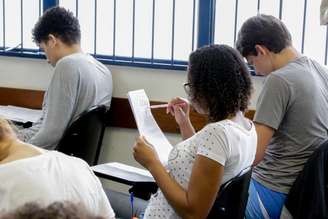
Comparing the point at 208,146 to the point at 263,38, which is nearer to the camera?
the point at 208,146

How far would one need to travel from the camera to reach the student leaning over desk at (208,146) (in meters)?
1.51

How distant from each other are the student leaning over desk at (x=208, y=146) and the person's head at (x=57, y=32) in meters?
1.26

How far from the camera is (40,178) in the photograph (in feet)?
4.35

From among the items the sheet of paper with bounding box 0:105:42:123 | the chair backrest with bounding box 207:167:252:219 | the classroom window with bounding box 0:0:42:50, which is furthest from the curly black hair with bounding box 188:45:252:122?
the classroom window with bounding box 0:0:42:50

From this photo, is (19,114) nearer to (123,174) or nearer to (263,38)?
(123,174)

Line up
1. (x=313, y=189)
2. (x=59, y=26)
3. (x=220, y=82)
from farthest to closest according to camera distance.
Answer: (x=59, y=26) → (x=313, y=189) → (x=220, y=82)

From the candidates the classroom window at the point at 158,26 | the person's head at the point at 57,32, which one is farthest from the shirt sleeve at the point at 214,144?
the person's head at the point at 57,32

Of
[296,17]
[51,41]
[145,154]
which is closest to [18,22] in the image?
[51,41]

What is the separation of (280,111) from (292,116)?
0.07 m

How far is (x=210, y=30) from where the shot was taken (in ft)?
9.06

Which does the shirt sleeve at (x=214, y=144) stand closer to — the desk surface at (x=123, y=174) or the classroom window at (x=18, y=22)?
the desk surface at (x=123, y=174)

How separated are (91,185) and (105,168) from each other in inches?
30.5

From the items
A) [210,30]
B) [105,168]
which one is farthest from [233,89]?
[210,30]

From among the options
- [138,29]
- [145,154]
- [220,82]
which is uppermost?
[138,29]
